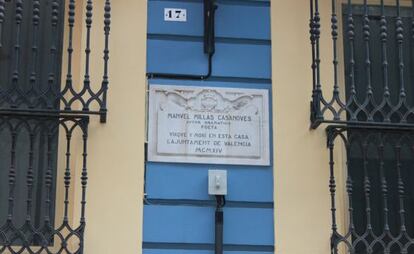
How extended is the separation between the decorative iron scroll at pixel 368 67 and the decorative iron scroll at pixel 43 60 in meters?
1.47

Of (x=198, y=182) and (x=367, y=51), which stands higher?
(x=367, y=51)

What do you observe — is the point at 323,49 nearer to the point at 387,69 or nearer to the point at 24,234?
the point at 387,69

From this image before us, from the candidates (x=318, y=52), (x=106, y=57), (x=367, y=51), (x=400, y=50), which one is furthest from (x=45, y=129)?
(x=400, y=50)

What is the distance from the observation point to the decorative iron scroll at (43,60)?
19.1ft

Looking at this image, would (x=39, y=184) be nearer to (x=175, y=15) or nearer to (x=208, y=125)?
(x=208, y=125)

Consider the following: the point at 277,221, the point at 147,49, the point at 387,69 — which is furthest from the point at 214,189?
the point at 387,69

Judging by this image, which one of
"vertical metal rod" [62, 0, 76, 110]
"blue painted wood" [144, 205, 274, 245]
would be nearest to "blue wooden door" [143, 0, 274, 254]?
"blue painted wood" [144, 205, 274, 245]

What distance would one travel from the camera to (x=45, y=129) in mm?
5883

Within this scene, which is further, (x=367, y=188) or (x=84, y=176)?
(x=367, y=188)

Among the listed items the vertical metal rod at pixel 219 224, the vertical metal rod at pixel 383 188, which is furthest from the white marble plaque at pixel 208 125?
the vertical metal rod at pixel 383 188

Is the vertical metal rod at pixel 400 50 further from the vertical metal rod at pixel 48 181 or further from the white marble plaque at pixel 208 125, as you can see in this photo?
the vertical metal rod at pixel 48 181

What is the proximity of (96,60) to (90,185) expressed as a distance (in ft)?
2.82

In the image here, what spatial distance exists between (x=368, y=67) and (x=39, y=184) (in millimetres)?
2345

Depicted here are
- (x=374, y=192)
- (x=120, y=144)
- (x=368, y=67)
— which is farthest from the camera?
(x=374, y=192)
